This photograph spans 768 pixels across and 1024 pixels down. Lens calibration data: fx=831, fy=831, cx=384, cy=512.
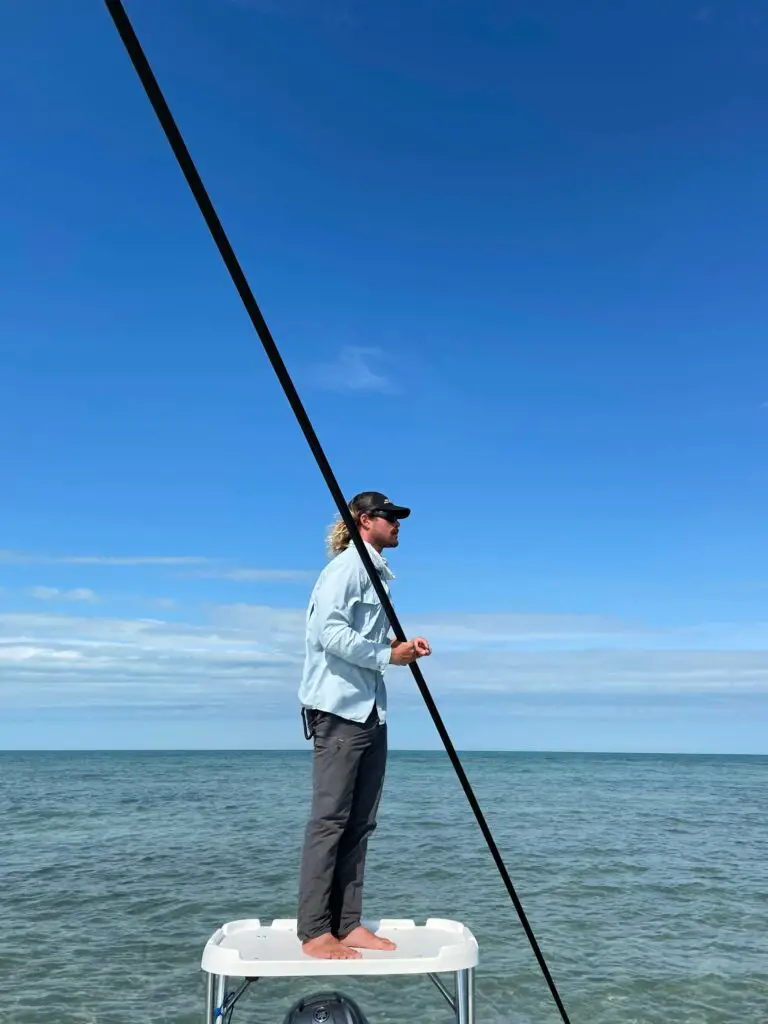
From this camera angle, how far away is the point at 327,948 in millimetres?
3244

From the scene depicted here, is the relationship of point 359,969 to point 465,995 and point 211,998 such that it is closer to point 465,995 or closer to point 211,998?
point 465,995

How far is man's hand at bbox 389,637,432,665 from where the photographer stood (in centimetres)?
350

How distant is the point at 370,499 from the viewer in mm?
3920

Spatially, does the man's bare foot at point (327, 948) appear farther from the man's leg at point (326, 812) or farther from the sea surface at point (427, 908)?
the sea surface at point (427, 908)

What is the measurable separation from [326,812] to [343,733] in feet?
1.08

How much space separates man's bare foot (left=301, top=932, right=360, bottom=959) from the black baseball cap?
181 centimetres

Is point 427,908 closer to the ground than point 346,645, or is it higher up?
closer to the ground

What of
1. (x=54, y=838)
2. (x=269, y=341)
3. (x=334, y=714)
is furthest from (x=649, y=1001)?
(x=54, y=838)

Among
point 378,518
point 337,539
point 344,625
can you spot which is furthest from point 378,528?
point 344,625

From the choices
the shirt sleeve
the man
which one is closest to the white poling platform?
the man

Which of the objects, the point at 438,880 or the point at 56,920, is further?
the point at 438,880

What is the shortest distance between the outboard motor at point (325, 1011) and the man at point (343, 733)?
20 cm

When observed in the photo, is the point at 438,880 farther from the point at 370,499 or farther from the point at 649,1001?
the point at 370,499

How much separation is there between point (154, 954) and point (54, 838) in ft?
33.8
